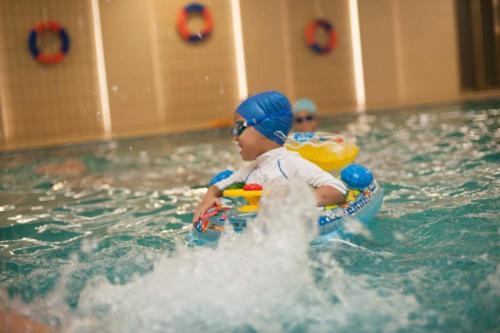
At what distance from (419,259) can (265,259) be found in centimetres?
76

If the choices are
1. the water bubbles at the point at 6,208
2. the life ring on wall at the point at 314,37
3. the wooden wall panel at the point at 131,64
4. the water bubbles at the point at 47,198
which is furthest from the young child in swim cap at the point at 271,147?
the life ring on wall at the point at 314,37

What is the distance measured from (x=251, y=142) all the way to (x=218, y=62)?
484 inches

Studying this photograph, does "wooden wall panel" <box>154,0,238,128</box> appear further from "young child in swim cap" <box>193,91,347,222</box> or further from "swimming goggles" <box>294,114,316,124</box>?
"young child in swim cap" <box>193,91,347,222</box>

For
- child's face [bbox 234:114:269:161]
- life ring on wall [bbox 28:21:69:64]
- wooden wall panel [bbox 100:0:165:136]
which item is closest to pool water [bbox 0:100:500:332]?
child's face [bbox 234:114:269:161]

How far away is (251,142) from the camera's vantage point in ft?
11.4

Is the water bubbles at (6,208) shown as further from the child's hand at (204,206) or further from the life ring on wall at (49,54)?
the life ring on wall at (49,54)

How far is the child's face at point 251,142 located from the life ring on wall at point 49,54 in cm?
1172

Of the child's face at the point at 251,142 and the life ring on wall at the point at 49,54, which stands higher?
the life ring on wall at the point at 49,54

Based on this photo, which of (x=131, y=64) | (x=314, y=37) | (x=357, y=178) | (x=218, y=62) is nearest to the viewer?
(x=357, y=178)

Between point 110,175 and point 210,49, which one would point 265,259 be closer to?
point 110,175

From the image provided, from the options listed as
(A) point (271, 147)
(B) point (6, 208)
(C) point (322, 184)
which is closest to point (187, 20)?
(B) point (6, 208)

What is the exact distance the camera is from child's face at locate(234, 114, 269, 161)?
346 centimetres

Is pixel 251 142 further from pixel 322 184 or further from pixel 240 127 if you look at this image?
pixel 322 184

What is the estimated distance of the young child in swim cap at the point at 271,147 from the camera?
340 centimetres
